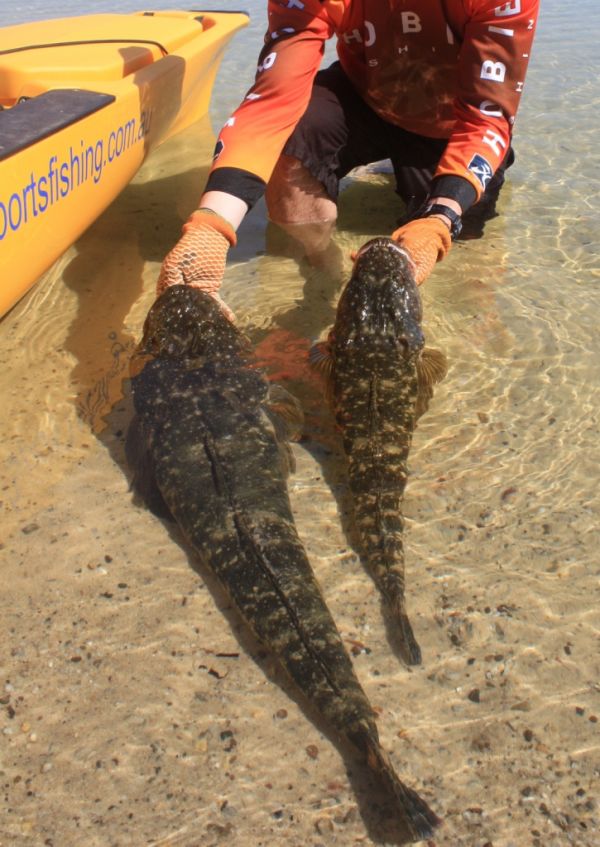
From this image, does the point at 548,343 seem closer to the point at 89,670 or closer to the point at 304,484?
the point at 304,484

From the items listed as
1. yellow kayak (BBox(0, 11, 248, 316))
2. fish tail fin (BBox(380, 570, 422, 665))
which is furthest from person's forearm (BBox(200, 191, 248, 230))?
fish tail fin (BBox(380, 570, 422, 665))

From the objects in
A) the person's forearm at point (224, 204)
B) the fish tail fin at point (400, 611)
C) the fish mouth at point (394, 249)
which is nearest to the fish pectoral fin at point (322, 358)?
the fish mouth at point (394, 249)

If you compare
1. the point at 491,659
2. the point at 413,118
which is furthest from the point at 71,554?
the point at 413,118

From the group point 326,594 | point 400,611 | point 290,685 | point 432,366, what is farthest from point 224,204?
point 290,685

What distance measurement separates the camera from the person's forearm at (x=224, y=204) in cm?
464

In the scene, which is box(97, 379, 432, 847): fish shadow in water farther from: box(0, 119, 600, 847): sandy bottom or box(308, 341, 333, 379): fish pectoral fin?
box(308, 341, 333, 379): fish pectoral fin

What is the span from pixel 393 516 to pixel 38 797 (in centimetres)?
195

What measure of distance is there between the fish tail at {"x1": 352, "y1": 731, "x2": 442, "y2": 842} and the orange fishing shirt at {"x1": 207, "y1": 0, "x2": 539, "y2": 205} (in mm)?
3364

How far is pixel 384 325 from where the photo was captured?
4379 mm

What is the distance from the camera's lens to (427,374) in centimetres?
450

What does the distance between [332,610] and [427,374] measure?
1.69 meters

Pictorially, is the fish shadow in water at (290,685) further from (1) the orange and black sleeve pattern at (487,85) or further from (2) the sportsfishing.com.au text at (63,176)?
(1) the orange and black sleeve pattern at (487,85)

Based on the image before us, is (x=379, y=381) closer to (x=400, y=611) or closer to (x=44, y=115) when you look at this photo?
(x=400, y=611)

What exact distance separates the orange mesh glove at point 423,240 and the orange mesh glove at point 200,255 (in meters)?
1.07
